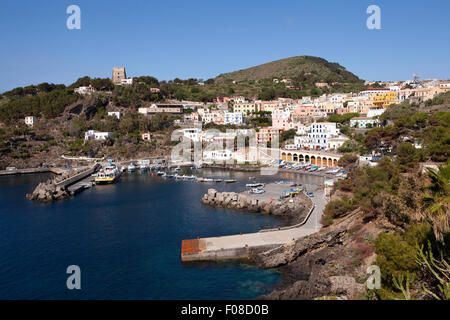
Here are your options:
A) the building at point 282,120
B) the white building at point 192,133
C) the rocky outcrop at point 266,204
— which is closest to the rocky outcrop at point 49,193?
the rocky outcrop at point 266,204

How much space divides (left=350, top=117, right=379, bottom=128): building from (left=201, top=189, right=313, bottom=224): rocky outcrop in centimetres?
1855

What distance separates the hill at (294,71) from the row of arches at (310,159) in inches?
1705

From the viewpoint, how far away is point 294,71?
81438mm

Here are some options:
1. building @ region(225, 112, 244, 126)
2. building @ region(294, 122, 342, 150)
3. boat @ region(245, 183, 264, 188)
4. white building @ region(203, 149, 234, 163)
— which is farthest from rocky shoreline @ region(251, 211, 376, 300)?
building @ region(225, 112, 244, 126)

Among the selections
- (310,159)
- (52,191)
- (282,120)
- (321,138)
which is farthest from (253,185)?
(282,120)

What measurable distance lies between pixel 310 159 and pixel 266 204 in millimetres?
15034

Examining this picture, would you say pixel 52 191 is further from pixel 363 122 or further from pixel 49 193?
pixel 363 122

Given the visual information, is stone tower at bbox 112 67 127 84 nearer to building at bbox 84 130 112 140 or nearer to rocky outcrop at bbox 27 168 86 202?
building at bbox 84 130 112 140

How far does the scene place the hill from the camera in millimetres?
78425

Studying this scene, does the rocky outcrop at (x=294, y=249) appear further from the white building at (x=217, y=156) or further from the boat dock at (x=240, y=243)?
the white building at (x=217, y=156)

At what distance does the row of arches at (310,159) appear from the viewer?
94.3ft

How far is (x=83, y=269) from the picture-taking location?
11.2m
